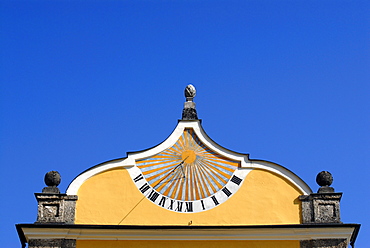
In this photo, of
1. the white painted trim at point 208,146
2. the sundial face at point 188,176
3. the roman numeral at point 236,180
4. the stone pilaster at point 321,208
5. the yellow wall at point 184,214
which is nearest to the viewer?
the stone pilaster at point 321,208

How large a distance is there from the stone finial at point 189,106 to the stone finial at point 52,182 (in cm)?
343

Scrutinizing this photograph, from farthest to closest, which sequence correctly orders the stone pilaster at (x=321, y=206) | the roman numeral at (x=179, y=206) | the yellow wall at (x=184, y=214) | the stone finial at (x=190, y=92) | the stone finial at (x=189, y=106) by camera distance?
the stone finial at (x=190, y=92) < the stone finial at (x=189, y=106) < the roman numeral at (x=179, y=206) < the yellow wall at (x=184, y=214) < the stone pilaster at (x=321, y=206)

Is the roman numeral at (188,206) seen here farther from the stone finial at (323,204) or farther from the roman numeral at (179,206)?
the stone finial at (323,204)

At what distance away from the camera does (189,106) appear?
65.3 feet

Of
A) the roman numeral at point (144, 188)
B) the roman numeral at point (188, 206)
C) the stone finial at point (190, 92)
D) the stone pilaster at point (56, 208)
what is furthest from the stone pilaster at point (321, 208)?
the stone pilaster at point (56, 208)

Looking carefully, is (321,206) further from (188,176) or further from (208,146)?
(188,176)

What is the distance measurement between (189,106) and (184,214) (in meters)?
2.90

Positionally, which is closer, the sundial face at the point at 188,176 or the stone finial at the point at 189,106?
the sundial face at the point at 188,176

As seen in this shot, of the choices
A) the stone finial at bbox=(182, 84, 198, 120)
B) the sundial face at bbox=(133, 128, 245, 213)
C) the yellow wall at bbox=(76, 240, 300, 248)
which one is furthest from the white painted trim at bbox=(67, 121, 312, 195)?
the yellow wall at bbox=(76, 240, 300, 248)

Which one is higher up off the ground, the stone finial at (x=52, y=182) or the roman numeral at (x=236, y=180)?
the roman numeral at (x=236, y=180)

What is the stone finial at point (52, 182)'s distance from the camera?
735 inches

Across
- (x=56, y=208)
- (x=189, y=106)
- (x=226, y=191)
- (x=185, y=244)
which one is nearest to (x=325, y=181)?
(x=226, y=191)

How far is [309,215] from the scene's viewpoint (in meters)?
18.5

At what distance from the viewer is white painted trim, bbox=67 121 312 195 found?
741 inches
